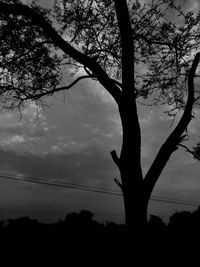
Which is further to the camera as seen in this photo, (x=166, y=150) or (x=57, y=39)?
(x=57, y=39)

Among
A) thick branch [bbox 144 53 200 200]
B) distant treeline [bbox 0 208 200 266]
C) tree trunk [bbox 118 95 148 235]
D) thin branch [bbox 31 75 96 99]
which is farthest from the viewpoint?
thin branch [bbox 31 75 96 99]

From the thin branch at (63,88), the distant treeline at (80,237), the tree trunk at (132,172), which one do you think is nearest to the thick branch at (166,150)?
the tree trunk at (132,172)

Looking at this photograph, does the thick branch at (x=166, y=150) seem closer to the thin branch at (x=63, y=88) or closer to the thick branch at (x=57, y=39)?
the thick branch at (x=57, y=39)

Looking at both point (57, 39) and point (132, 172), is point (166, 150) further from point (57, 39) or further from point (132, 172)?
point (57, 39)

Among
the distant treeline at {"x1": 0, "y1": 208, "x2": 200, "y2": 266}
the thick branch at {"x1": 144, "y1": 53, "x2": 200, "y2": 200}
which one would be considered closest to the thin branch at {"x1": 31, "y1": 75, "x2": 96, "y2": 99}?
the thick branch at {"x1": 144, "y1": 53, "x2": 200, "y2": 200}

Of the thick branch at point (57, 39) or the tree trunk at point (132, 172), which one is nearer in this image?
the tree trunk at point (132, 172)

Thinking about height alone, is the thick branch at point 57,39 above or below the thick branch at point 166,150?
above

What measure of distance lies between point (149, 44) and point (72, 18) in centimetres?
276

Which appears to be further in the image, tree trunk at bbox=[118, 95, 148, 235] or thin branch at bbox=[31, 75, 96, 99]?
thin branch at bbox=[31, 75, 96, 99]

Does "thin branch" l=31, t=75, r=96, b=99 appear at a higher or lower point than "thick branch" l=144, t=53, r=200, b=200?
higher

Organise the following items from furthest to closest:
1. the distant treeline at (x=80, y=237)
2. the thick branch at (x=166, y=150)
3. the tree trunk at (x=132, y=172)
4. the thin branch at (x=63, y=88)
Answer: the thin branch at (x=63, y=88) → the distant treeline at (x=80, y=237) → the thick branch at (x=166, y=150) → the tree trunk at (x=132, y=172)

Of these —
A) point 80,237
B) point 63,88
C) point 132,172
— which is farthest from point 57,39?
point 80,237

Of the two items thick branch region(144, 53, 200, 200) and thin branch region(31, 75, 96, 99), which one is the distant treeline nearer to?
thick branch region(144, 53, 200, 200)

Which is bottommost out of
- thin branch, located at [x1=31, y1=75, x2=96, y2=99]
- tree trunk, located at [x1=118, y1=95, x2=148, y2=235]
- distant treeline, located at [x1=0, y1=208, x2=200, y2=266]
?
distant treeline, located at [x1=0, y1=208, x2=200, y2=266]
